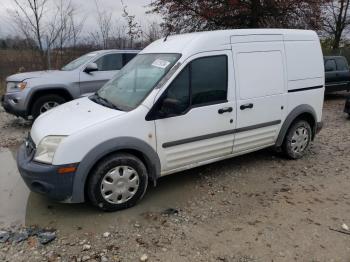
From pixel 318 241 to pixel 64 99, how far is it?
613cm

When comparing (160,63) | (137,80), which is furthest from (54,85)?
(160,63)

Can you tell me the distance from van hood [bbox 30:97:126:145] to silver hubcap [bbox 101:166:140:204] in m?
0.58

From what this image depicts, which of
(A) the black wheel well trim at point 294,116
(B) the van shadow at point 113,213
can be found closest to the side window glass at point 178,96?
(B) the van shadow at point 113,213

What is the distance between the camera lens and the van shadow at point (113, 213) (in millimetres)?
3569

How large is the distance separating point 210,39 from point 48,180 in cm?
247

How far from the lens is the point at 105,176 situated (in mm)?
3615

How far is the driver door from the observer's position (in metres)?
3.86

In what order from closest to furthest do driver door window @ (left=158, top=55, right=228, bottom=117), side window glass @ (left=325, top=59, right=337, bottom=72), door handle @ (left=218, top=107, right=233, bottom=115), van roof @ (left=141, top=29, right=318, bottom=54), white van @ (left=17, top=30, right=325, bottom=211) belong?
white van @ (left=17, top=30, right=325, bottom=211) < driver door window @ (left=158, top=55, right=228, bottom=117) < van roof @ (left=141, top=29, right=318, bottom=54) < door handle @ (left=218, top=107, right=233, bottom=115) < side window glass @ (left=325, top=59, right=337, bottom=72)

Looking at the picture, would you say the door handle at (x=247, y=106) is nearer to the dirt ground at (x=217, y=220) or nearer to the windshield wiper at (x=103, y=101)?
the dirt ground at (x=217, y=220)

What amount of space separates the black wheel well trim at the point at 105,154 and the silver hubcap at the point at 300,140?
8.39 feet

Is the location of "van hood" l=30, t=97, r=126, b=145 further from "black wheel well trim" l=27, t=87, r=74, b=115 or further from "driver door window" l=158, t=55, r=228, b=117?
"black wheel well trim" l=27, t=87, r=74, b=115

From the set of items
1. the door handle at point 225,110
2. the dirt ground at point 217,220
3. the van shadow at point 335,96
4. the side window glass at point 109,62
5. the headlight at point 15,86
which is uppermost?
the side window glass at point 109,62

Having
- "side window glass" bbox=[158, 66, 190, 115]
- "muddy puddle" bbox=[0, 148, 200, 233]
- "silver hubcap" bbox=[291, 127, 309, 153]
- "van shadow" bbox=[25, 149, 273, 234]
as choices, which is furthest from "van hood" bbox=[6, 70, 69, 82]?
"silver hubcap" bbox=[291, 127, 309, 153]

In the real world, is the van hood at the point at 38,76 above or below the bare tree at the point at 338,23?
below
